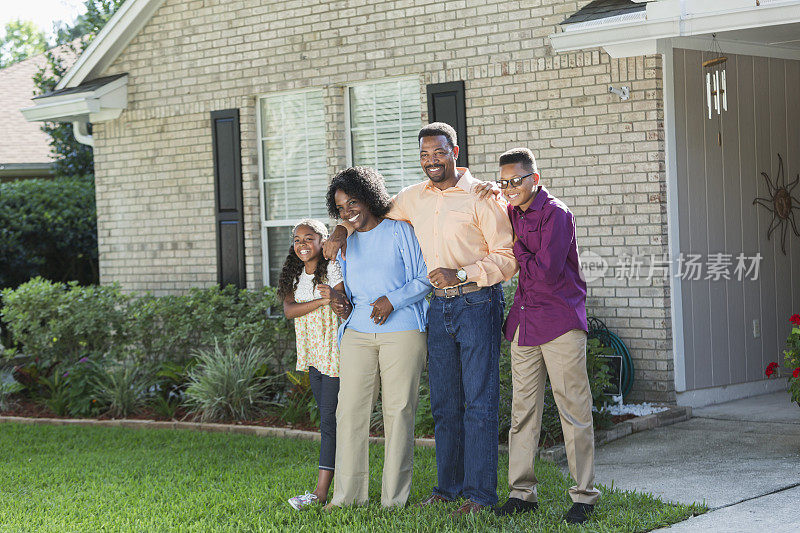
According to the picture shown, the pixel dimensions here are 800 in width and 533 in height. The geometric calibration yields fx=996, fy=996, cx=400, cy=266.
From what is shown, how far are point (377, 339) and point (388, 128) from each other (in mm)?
4520

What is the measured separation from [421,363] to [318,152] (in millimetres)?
4999

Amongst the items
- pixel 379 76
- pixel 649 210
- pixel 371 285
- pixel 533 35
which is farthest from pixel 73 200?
pixel 371 285

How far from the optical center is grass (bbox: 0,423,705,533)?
5035 mm

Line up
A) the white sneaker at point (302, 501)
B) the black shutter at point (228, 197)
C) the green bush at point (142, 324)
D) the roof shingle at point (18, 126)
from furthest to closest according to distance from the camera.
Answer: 1. the roof shingle at point (18, 126)
2. the black shutter at point (228, 197)
3. the green bush at point (142, 324)
4. the white sneaker at point (302, 501)

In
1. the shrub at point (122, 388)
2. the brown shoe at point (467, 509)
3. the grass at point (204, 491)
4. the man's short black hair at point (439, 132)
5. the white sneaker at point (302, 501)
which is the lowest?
the grass at point (204, 491)

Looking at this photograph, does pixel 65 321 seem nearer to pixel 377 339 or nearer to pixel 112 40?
pixel 112 40

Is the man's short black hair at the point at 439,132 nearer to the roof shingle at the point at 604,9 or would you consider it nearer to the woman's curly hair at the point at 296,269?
the woman's curly hair at the point at 296,269

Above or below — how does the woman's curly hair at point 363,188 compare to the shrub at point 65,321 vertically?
above

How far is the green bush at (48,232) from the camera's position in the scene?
46.6 ft

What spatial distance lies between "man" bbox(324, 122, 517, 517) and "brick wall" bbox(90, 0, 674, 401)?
317cm

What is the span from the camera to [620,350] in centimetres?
798

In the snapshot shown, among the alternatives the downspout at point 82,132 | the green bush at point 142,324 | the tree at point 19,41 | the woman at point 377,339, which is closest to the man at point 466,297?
the woman at point 377,339

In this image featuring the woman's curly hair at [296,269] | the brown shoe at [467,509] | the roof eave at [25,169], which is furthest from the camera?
the roof eave at [25,169]

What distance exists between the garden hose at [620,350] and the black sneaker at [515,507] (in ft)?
9.77
